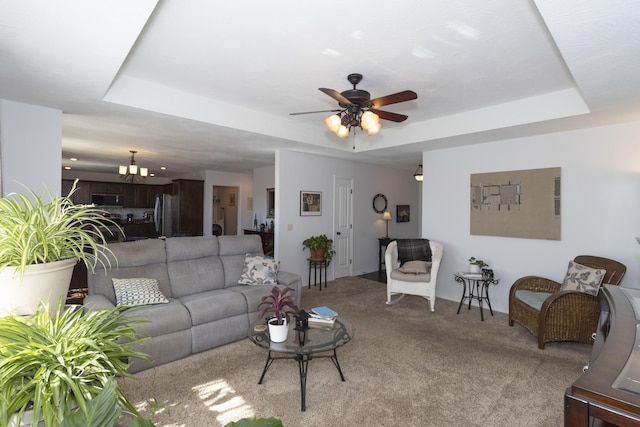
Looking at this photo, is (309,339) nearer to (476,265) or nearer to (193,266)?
(193,266)

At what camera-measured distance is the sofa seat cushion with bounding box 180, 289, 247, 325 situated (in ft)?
10.2

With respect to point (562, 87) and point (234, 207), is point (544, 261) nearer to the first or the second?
point (562, 87)

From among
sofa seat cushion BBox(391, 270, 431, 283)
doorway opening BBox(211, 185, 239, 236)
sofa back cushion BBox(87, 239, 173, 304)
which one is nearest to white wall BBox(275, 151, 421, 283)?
sofa seat cushion BBox(391, 270, 431, 283)

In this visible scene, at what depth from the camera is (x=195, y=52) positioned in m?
2.51

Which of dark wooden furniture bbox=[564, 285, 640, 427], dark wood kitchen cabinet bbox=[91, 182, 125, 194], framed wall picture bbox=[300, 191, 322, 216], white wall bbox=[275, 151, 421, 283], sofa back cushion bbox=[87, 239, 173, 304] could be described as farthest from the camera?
dark wood kitchen cabinet bbox=[91, 182, 125, 194]

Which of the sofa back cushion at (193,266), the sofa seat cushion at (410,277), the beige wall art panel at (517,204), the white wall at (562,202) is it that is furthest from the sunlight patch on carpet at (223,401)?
the beige wall art panel at (517,204)

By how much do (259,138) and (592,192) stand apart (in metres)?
4.15

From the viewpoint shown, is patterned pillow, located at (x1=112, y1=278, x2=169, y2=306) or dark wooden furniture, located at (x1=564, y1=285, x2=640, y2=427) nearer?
dark wooden furniture, located at (x1=564, y1=285, x2=640, y2=427)

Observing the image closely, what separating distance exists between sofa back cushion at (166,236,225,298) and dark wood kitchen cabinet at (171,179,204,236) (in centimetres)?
480

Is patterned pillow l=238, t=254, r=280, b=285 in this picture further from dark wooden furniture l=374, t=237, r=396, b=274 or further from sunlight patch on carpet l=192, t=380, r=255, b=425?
dark wooden furniture l=374, t=237, r=396, b=274

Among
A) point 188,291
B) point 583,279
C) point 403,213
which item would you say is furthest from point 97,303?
point 403,213

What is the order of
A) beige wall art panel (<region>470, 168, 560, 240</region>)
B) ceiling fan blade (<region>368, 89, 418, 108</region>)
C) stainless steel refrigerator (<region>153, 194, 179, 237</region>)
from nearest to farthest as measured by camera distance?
ceiling fan blade (<region>368, 89, 418, 108</region>) → beige wall art panel (<region>470, 168, 560, 240</region>) → stainless steel refrigerator (<region>153, 194, 179, 237</region>)

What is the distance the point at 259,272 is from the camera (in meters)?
3.90

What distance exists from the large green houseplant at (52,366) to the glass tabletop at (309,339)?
1.35 metres
